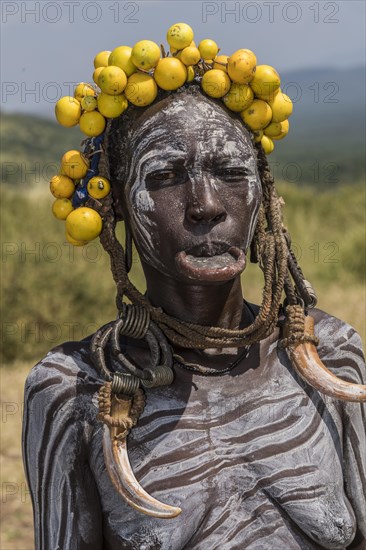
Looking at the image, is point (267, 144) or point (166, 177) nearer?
point (166, 177)

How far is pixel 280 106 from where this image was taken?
3697 mm

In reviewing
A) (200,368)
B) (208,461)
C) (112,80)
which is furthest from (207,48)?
(208,461)

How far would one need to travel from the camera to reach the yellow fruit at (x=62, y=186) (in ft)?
12.1

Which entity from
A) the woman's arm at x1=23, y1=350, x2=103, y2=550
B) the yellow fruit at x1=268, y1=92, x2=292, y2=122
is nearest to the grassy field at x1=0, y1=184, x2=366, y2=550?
the woman's arm at x1=23, y1=350, x2=103, y2=550

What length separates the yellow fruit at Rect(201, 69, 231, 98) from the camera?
3.51 metres

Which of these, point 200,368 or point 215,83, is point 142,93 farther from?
point 200,368

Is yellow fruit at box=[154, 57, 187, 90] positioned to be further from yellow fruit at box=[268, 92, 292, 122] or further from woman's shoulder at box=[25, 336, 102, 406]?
woman's shoulder at box=[25, 336, 102, 406]

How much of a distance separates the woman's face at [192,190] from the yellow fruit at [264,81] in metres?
0.15

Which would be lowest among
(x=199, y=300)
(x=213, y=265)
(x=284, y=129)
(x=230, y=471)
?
(x=230, y=471)

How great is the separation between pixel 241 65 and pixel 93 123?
1.74ft

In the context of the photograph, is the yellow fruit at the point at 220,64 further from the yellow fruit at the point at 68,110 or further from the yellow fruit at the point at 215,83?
the yellow fruit at the point at 68,110

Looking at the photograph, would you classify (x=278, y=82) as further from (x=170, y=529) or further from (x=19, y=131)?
(x=19, y=131)

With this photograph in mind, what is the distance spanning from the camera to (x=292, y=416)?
3.53m

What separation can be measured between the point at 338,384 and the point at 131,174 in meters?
0.97
